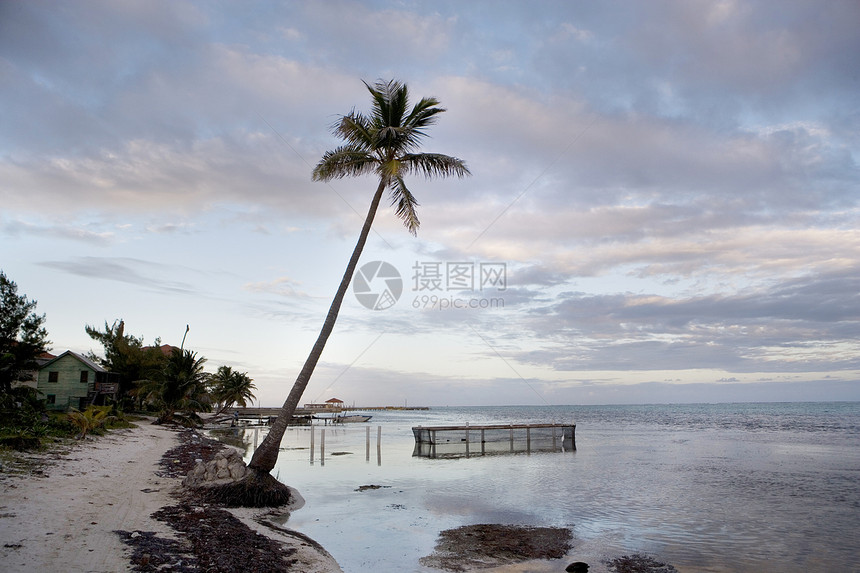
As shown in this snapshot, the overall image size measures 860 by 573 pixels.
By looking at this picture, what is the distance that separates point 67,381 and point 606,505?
123 ft

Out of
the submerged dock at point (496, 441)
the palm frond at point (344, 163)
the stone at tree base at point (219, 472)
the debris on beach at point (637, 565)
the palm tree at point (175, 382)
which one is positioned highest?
the palm frond at point (344, 163)

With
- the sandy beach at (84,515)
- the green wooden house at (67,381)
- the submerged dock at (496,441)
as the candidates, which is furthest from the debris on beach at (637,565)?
the green wooden house at (67,381)

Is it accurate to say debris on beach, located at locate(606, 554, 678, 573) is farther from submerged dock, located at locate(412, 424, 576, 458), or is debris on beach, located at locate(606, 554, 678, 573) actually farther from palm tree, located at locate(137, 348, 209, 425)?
palm tree, located at locate(137, 348, 209, 425)

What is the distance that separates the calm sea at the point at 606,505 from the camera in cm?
1181

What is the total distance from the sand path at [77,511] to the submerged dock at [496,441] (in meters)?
21.9

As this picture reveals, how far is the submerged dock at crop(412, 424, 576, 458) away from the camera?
36.7m

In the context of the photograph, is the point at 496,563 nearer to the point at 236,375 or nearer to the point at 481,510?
the point at 481,510

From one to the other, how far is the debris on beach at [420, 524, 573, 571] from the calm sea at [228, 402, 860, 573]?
1.47 feet

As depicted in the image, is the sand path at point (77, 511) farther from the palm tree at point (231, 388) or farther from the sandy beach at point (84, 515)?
the palm tree at point (231, 388)

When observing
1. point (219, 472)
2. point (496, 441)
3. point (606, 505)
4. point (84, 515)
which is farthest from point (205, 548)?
point (496, 441)

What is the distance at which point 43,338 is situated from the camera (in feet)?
102

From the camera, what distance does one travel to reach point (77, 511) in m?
10.1

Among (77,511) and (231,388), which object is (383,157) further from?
(231,388)

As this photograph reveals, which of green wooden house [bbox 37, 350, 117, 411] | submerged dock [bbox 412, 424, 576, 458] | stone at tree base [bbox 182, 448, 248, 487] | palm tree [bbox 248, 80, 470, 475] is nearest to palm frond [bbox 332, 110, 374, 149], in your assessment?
palm tree [bbox 248, 80, 470, 475]
